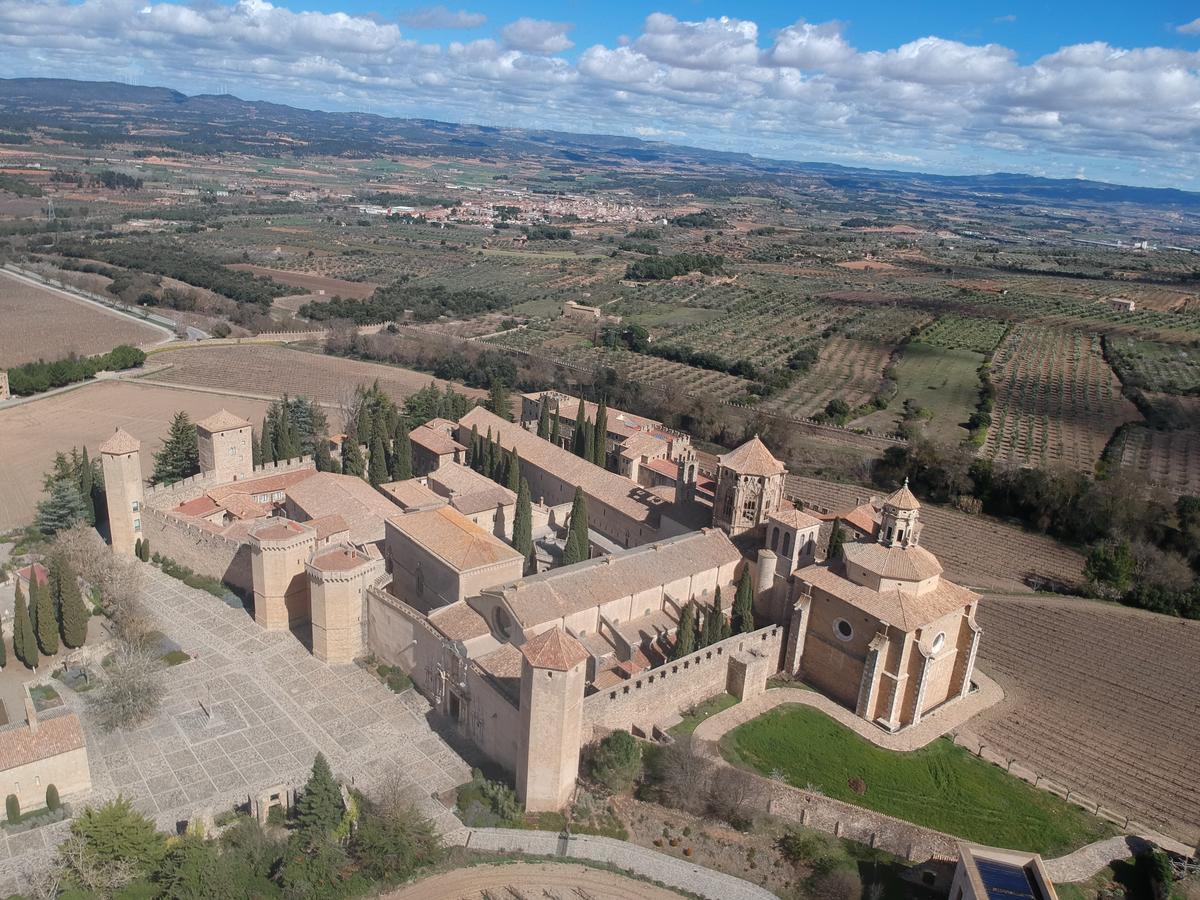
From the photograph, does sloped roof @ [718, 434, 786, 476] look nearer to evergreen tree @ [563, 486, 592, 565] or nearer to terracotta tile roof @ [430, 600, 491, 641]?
evergreen tree @ [563, 486, 592, 565]

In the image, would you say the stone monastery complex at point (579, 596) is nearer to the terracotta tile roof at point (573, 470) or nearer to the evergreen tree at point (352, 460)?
the terracotta tile roof at point (573, 470)

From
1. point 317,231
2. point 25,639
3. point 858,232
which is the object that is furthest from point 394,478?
point 858,232

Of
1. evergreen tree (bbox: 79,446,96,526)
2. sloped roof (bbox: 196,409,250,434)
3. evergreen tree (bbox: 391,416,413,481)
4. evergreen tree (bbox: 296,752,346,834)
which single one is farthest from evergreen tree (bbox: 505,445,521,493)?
evergreen tree (bbox: 296,752,346,834)

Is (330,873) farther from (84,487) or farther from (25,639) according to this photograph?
(84,487)

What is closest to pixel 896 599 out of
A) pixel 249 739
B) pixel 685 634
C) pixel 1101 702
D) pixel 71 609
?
pixel 685 634

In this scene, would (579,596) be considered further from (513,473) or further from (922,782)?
(513,473)

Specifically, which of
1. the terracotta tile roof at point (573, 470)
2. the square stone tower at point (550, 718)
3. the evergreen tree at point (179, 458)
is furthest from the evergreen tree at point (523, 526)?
the evergreen tree at point (179, 458)
